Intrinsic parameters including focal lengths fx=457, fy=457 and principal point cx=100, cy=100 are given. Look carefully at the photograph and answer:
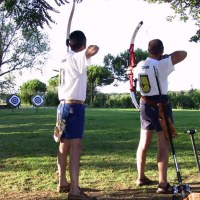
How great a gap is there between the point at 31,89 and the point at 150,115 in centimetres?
8398

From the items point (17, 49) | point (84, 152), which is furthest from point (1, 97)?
point (84, 152)

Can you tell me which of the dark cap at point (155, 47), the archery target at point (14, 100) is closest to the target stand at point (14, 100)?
the archery target at point (14, 100)

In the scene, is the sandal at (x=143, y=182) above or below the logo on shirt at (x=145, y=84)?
below

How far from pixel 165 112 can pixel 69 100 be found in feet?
3.78

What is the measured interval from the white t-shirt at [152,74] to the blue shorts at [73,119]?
91 cm

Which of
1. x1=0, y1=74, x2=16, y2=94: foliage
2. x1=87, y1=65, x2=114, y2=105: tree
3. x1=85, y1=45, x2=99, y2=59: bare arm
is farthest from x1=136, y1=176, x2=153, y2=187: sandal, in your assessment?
x1=87, y1=65, x2=114, y2=105: tree

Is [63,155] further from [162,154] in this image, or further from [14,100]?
[14,100]

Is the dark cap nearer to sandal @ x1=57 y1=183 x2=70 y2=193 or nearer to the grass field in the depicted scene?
the grass field

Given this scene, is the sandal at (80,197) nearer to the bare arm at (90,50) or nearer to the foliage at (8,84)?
the bare arm at (90,50)

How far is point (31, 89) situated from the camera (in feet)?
290

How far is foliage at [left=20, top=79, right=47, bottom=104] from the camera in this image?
85.5m

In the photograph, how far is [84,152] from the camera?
939 centimetres

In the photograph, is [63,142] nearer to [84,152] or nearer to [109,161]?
[109,161]

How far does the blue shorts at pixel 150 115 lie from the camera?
5.56 m
